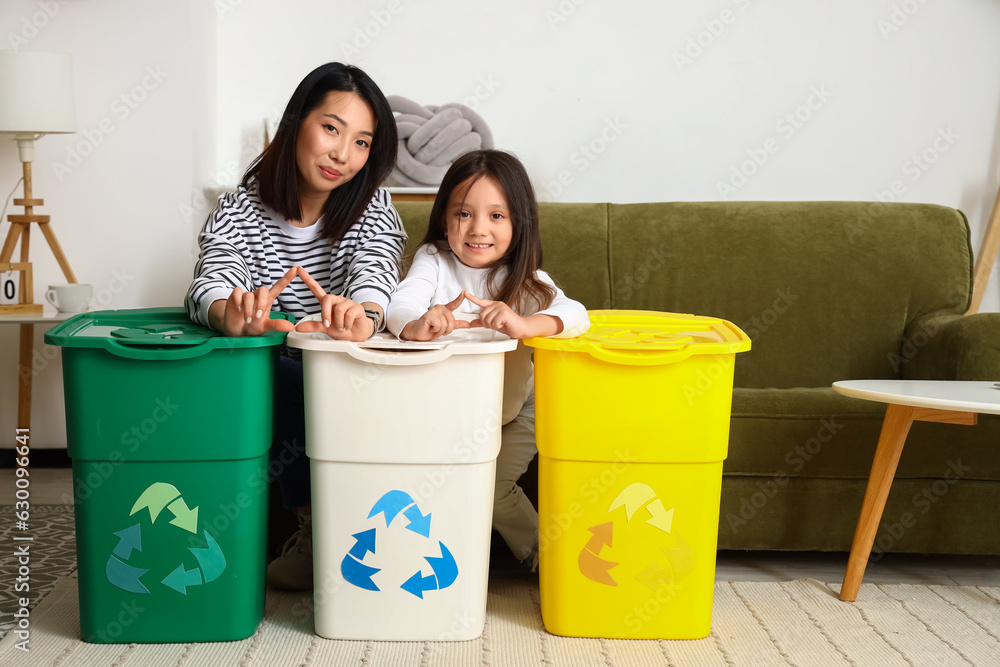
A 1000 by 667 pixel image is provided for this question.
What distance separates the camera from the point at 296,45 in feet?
9.65

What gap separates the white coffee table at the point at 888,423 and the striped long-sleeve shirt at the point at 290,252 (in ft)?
2.97

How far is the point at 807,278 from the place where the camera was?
2.16 metres

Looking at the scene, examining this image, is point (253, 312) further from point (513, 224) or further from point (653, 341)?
point (653, 341)

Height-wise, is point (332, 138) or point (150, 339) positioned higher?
point (332, 138)

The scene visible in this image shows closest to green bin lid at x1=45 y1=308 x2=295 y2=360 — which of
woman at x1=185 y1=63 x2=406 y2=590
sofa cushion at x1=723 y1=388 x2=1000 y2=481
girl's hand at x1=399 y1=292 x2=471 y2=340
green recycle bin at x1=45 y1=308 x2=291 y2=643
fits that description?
green recycle bin at x1=45 y1=308 x2=291 y2=643

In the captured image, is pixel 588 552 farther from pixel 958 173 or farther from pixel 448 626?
pixel 958 173

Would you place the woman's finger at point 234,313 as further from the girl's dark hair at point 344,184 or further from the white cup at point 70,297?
the white cup at point 70,297

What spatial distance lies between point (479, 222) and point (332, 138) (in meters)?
0.33

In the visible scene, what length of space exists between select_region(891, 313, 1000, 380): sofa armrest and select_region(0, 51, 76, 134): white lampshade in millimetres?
2399

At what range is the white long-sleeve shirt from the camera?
4.83ft

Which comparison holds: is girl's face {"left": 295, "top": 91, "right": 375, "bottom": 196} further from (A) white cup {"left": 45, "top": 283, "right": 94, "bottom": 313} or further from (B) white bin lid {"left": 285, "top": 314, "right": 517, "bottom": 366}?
(A) white cup {"left": 45, "top": 283, "right": 94, "bottom": 313}

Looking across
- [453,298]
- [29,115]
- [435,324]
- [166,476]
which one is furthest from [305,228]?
[29,115]

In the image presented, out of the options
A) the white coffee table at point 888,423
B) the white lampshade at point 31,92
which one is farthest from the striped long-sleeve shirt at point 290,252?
the white lampshade at point 31,92

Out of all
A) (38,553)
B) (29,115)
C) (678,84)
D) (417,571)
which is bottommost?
(38,553)
